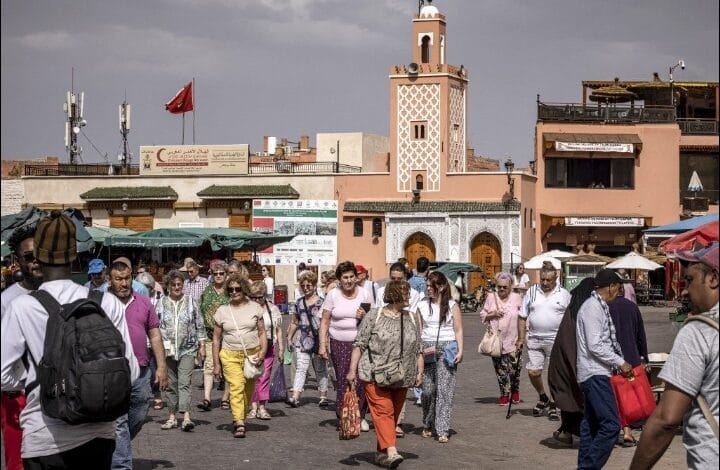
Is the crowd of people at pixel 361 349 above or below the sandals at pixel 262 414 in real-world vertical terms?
above

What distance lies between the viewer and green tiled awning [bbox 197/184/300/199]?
182 feet

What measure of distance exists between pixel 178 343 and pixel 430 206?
4053cm

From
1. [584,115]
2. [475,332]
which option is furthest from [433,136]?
[475,332]

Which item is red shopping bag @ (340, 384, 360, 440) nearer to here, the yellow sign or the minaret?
the minaret

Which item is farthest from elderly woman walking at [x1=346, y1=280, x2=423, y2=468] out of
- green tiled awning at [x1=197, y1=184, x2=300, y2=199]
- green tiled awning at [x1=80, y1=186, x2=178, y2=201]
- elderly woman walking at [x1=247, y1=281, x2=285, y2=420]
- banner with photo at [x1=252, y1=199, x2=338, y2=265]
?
green tiled awning at [x1=80, y1=186, x2=178, y2=201]

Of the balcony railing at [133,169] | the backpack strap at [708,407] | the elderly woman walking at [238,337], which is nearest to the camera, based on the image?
the backpack strap at [708,407]

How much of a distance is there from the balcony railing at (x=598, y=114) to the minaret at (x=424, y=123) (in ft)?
12.1

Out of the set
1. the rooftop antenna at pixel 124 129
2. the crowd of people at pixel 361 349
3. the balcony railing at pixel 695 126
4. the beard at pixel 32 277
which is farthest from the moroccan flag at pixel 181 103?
the beard at pixel 32 277

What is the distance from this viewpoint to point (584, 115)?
2194 inches

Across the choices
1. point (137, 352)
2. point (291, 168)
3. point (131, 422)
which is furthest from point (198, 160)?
point (131, 422)

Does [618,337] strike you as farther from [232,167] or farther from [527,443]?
[232,167]

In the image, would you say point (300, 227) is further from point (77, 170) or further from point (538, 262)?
point (77, 170)

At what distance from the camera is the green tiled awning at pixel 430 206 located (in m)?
53.0

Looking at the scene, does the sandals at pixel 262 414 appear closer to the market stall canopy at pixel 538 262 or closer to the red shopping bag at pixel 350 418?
the red shopping bag at pixel 350 418
